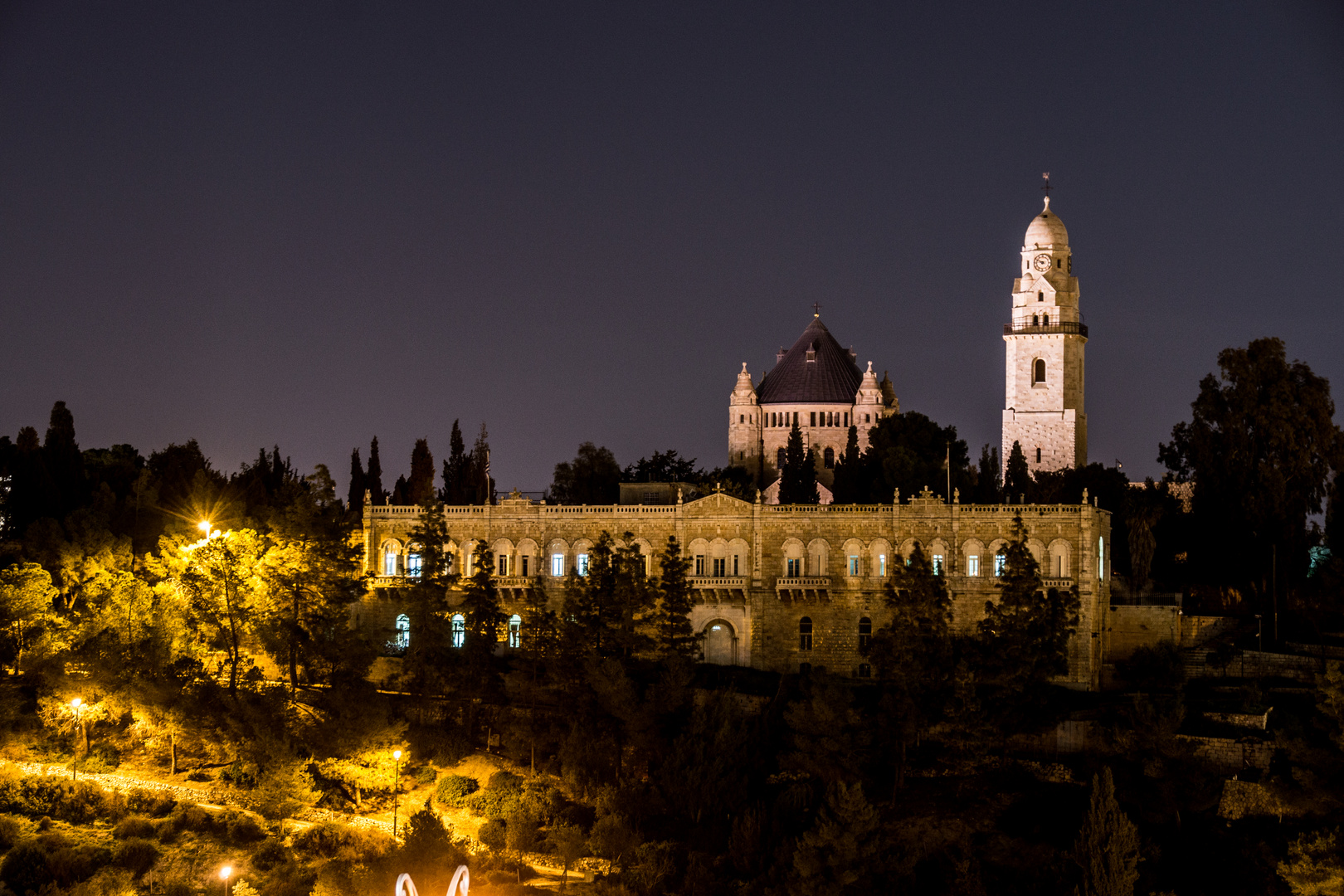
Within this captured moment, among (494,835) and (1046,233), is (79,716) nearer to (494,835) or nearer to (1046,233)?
(494,835)

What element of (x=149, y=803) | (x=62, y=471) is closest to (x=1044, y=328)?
(x=62, y=471)

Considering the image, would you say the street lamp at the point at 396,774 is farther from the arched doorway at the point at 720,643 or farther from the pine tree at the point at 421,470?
the pine tree at the point at 421,470

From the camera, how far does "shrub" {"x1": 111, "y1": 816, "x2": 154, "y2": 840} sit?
43.3 meters

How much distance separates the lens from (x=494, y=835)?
44.1 m

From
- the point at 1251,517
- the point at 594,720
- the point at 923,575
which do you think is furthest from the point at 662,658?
the point at 1251,517

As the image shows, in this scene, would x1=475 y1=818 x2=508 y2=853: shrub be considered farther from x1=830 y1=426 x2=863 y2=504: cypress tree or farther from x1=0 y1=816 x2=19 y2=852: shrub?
x1=830 y1=426 x2=863 y2=504: cypress tree

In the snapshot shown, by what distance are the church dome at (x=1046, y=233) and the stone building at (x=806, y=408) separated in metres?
15.6

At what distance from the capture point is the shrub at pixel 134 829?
43.3 m

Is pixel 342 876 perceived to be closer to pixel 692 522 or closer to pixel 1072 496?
pixel 692 522

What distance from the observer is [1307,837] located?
133 feet

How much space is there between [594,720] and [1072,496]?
3497cm

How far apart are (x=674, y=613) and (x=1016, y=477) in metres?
32.5

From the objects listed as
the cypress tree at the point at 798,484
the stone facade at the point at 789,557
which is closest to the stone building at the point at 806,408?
the cypress tree at the point at 798,484

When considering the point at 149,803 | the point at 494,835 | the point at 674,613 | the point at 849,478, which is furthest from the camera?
the point at 849,478
